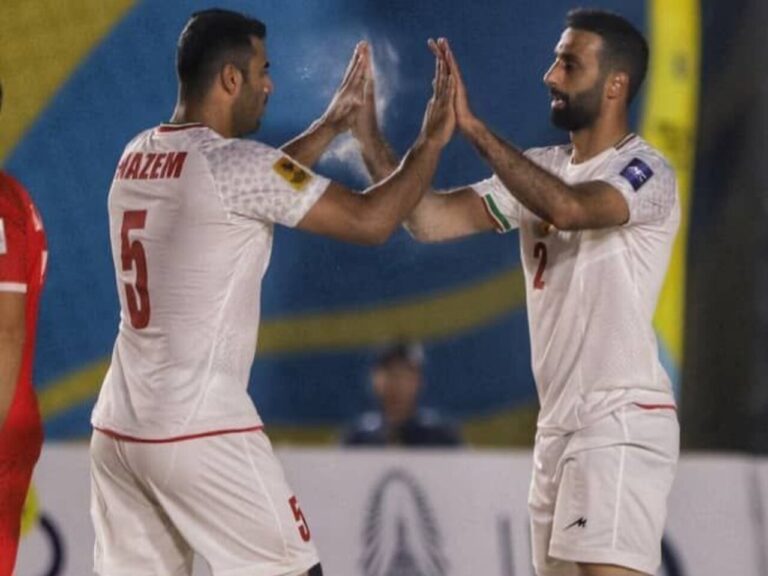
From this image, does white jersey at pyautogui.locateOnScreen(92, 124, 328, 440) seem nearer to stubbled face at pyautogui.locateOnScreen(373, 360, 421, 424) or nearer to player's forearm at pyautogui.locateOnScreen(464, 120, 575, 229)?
player's forearm at pyautogui.locateOnScreen(464, 120, 575, 229)

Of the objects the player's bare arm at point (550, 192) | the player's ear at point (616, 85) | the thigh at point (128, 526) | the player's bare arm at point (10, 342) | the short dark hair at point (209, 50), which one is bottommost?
the thigh at point (128, 526)

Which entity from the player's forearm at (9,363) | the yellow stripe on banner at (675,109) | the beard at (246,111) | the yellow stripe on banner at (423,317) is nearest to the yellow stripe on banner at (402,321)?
the yellow stripe on banner at (423,317)

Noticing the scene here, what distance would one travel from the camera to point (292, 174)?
4.07 meters

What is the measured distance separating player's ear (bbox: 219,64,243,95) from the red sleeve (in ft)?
1.72

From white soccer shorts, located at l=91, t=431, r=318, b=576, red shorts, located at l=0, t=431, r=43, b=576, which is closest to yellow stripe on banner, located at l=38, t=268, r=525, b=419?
white soccer shorts, located at l=91, t=431, r=318, b=576

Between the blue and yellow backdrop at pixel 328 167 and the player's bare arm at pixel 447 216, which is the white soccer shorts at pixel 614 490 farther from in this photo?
the blue and yellow backdrop at pixel 328 167

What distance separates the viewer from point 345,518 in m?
5.33

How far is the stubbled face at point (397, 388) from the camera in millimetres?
5770

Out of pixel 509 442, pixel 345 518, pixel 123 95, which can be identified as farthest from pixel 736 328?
pixel 123 95

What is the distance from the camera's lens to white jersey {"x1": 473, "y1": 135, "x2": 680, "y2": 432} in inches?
168

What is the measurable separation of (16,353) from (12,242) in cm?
23

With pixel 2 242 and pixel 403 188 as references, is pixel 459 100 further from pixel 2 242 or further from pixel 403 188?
pixel 2 242

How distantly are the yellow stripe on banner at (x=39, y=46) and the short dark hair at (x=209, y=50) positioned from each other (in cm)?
172

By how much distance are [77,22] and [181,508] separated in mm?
2375
